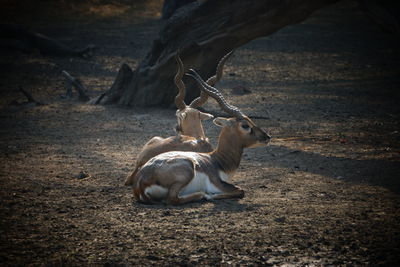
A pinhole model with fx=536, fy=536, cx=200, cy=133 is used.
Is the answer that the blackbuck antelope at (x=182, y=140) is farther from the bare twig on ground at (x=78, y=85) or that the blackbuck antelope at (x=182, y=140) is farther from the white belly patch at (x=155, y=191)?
the bare twig on ground at (x=78, y=85)

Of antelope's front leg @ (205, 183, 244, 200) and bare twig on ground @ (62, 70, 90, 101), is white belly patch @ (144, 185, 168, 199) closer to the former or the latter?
antelope's front leg @ (205, 183, 244, 200)

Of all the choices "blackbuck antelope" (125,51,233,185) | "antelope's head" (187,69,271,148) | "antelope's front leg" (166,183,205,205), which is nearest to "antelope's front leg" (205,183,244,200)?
"antelope's front leg" (166,183,205,205)

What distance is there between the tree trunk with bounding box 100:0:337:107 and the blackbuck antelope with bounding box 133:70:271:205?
142 inches

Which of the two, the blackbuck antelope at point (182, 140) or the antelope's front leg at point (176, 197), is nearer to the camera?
the antelope's front leg at point (176, 197)

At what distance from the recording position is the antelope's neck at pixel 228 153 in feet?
21.5

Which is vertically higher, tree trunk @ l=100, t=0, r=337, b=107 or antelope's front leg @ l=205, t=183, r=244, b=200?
tree trunk @ l=100, t=0, r=337, b=107

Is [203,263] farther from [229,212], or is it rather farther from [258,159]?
[258,159]

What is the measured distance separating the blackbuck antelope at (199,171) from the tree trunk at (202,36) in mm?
3597

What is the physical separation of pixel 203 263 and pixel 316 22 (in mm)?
18883

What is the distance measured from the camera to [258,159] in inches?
314

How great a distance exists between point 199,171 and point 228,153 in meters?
0.63

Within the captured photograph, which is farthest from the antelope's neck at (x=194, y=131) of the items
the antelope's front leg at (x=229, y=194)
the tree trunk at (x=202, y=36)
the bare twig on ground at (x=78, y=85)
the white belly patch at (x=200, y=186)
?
the bare twig on ground at (x=78, y=85)

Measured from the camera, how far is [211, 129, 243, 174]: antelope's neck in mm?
6559

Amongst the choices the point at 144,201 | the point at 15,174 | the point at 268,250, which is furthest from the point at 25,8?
the point at 268,250
